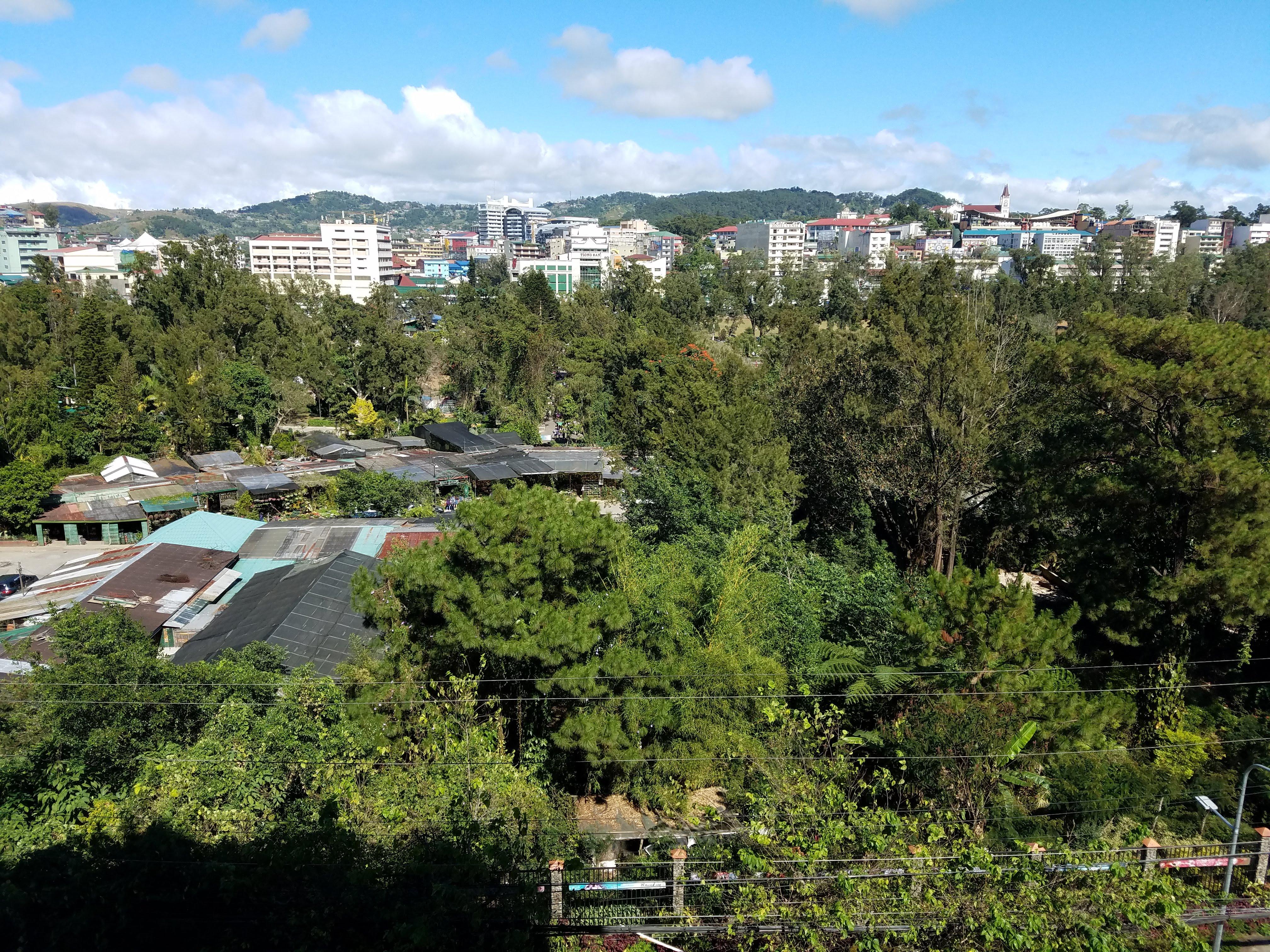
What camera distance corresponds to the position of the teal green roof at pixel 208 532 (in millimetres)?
17422

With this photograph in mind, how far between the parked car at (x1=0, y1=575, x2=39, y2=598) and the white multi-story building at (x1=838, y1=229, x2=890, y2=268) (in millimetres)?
87320

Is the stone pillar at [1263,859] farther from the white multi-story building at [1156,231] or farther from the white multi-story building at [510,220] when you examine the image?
the white multi-story building at [510,220]

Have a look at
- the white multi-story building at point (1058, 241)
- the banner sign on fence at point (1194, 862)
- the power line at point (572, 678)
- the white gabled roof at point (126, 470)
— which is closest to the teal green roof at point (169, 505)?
the white gabled roof at point (126, 470)

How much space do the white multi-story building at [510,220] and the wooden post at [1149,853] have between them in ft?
450

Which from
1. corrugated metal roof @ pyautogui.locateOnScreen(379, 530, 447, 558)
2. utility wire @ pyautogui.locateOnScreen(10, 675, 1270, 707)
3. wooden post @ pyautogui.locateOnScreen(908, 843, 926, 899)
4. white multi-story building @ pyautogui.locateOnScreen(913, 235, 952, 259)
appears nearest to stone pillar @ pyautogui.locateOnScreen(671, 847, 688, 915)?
wooden post @ pyautogui.locateOnScreen(908, 843, 926, 899)

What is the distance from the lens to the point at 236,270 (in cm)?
3916

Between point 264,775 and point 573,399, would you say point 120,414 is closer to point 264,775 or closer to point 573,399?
point 573,399

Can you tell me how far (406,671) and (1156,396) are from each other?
9935 mm

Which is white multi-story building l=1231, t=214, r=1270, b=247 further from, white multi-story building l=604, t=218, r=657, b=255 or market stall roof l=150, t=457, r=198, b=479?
Answer: market stall roof l=150, t=457, r=198, b=479

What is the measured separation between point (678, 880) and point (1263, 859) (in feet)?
15.3

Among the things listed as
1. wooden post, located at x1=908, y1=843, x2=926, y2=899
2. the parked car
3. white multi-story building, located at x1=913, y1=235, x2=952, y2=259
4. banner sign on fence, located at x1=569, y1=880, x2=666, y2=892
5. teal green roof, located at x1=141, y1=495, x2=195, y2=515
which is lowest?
the parked car

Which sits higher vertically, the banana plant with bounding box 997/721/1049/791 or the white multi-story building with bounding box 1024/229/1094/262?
the white multi-story building with bounding box 1024/229/1094/262

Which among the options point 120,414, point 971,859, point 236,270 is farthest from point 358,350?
point 971,859

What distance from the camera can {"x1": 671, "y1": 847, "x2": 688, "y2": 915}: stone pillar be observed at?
5.66 meters
